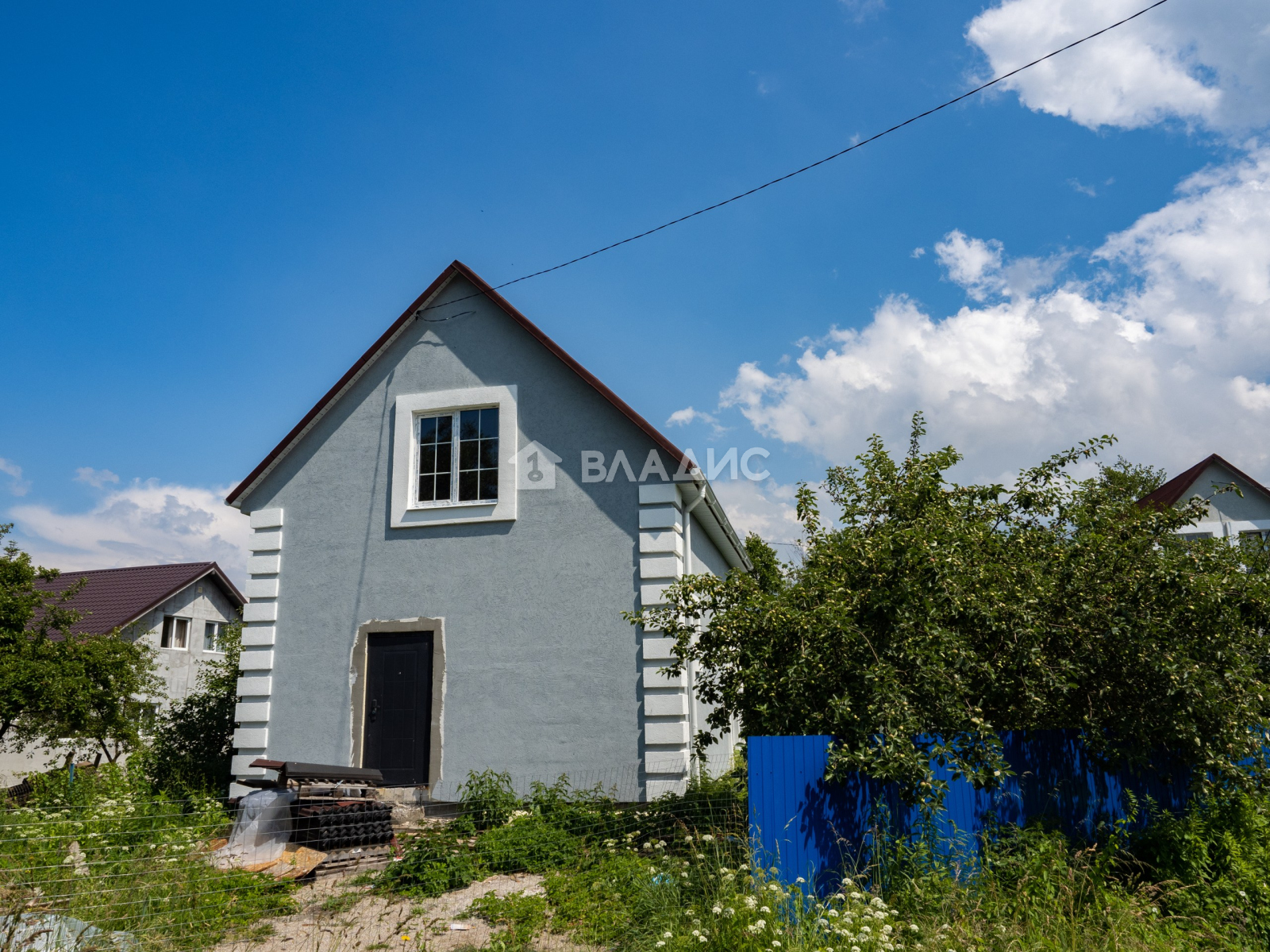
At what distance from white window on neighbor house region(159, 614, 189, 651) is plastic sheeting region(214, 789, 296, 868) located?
75.5 feet

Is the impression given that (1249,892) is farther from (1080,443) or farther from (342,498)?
(342,498)

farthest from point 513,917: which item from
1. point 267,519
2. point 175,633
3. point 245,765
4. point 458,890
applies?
point 175,633

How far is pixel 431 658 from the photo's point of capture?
11188mm

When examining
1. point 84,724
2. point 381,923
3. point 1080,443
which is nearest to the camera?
point 381,923

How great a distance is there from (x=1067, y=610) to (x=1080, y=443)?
2.17 meters

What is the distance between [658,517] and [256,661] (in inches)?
230

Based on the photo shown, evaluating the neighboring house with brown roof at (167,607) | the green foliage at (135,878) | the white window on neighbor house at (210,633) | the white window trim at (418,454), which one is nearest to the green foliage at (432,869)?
the green foliage at (135,878)

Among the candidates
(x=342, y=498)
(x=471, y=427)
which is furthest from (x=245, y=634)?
(x=471, y=427)

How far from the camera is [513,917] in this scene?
6289 mm

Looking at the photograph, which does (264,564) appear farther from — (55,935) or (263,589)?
(55,935)

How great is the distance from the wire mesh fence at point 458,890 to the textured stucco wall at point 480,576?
1130 mm

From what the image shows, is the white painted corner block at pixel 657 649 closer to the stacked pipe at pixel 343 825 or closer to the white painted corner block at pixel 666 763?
the white painted corner block at pixel 666 763

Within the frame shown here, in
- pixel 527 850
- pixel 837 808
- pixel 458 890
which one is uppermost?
pixel 837 808

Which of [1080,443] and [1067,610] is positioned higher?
[1080,443]
